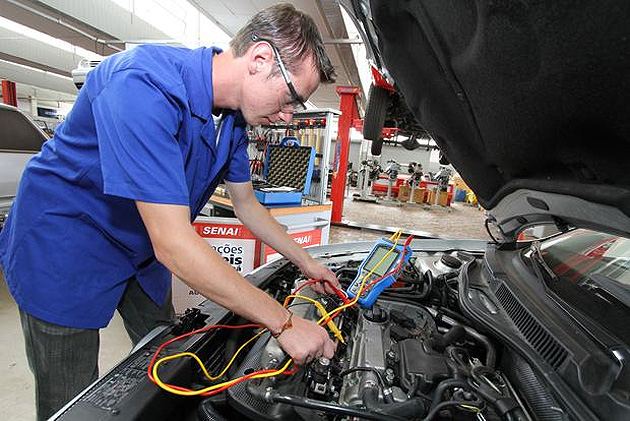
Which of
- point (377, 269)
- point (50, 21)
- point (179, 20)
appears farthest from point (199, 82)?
point (50, 21)

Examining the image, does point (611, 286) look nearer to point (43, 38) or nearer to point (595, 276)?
point (595, 276)

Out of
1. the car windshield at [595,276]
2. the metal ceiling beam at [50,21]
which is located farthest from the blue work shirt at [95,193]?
the metal ceiling beam at [50,21]

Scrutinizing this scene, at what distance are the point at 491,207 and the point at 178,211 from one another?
107 centimetres

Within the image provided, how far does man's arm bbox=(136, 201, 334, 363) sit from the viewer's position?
2.41 feet

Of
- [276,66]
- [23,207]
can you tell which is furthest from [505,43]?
[23,207]

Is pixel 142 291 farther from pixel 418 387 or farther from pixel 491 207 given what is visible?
pixel 491 207

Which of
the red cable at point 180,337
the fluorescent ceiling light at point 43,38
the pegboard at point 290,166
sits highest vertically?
the fluorescent ceiling light at point 43,38

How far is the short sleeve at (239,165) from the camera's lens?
1.32m

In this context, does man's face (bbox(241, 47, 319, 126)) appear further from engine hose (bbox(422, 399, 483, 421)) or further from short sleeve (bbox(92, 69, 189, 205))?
engine hose (bbox(422, 399, 483, 421))

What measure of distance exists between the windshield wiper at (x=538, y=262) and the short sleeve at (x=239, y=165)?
3.67 feet

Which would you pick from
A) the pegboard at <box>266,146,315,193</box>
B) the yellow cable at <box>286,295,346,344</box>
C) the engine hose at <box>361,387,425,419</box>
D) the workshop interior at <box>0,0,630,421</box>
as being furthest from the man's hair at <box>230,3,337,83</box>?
the pegboard at <box>266,146,315,193</box>

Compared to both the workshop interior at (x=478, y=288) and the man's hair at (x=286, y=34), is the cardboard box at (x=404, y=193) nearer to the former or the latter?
the workshop interior at (x=478, y=288)

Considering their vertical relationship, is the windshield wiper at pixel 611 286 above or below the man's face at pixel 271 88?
below

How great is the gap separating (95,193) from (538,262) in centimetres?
146
